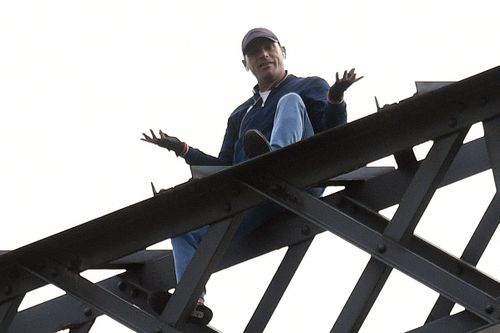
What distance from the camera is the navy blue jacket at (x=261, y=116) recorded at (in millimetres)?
7961

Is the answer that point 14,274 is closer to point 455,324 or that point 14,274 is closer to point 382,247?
point 382,247

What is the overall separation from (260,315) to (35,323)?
1611 mm

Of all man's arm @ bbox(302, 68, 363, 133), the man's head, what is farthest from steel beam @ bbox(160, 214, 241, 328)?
the man's head

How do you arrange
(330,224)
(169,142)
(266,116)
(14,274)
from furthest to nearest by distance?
(266,116) < (169,142) < (14,274) < (330,224)

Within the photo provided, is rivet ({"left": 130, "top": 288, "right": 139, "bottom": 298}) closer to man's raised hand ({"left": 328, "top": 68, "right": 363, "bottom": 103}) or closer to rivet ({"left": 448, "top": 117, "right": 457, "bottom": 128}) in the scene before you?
man's raised hand ({"left": 328, "top": 68, "right": 363, "bottom": 103})

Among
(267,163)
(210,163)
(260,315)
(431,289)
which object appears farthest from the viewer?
(210,163)

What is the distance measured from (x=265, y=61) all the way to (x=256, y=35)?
0.18 metres

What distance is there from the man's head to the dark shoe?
1275 mm

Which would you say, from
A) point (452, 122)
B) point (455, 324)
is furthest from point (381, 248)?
point (452, 122)

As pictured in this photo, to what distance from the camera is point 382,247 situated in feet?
21.9

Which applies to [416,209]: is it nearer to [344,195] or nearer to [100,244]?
[344,195]

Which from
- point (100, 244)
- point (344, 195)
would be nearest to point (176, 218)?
point (100, 244)

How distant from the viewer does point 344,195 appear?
25.1 feet

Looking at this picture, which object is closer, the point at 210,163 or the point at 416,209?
the point at 416,209
